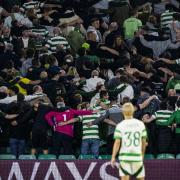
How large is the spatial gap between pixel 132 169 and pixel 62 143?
4466mm

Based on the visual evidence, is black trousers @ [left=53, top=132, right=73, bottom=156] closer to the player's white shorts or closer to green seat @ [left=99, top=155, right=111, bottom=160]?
green seat @ [left=99, top=155, right=111, bottom=160]

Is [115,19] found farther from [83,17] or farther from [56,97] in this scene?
[56,97]

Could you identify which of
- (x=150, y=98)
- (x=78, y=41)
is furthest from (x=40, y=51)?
(x=150, y=98)

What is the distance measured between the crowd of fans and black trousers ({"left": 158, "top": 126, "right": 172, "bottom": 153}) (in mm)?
23

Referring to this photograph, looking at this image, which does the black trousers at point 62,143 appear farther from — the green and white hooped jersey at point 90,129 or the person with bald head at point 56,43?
the person with bald head at point 56,43

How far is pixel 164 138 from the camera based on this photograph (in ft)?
81.0

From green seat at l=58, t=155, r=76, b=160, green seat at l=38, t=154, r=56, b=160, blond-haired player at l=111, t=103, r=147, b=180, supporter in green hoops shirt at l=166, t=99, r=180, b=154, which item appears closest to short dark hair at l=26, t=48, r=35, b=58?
green seat at l=38, t=154, r=56, b=160

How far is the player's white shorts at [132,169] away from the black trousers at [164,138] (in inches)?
160

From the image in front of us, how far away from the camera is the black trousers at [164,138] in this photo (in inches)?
971

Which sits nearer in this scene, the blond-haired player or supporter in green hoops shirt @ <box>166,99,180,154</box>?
the blond-haired player

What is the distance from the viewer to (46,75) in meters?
26.5

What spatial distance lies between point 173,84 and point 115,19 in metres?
5.16

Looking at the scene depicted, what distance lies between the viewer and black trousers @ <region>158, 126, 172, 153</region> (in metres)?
24.7

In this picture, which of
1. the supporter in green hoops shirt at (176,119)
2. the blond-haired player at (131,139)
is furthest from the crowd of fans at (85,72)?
the blond-haired player at (131,139)
